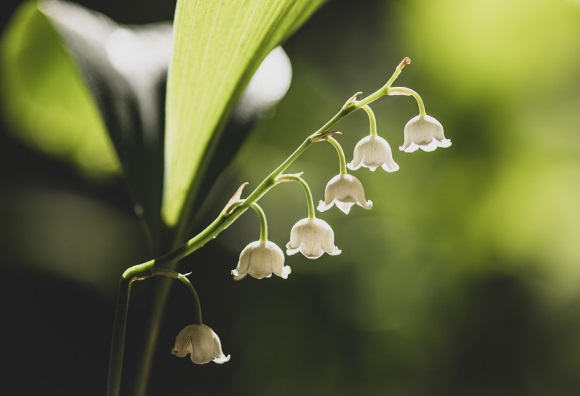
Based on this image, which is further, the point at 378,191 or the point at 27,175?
the point at 378,191

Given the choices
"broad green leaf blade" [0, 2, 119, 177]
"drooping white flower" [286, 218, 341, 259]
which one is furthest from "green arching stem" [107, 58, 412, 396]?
"broad green leaf blade" [0, 2, 119, 177]

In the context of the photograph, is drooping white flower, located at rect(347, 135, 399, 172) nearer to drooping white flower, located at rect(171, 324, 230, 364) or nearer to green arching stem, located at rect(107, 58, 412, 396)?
green arching stem, located at rect(107, 58, 412, 396)

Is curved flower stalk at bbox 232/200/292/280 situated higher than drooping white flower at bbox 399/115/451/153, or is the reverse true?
drooping white flower at bbox 399/115/451/153

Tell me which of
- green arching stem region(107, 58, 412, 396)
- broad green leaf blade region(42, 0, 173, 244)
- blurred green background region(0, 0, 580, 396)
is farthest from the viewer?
blurred green background region(0, 0, 580, 396)

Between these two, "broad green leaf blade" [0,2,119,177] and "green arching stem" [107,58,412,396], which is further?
"broad green leaf blade" [0,2,119,177]

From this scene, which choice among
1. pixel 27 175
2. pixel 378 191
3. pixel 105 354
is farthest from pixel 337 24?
pixel 105 354

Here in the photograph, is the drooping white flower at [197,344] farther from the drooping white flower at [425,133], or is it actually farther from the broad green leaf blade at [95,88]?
the drooping white flower at [425,133]

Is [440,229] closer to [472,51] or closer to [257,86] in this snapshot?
[472,51]

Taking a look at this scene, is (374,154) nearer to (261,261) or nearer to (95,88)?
(261,261)
